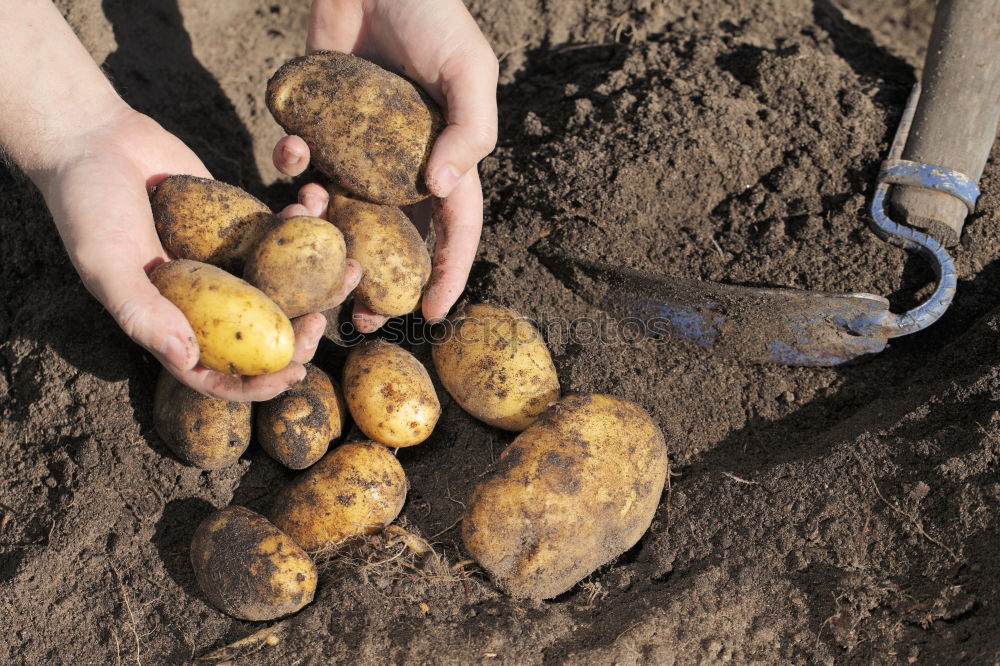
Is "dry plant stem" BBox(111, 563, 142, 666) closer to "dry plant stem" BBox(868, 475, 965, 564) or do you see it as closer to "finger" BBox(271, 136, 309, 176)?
"finger" BBox(271, 136, 309, 176)

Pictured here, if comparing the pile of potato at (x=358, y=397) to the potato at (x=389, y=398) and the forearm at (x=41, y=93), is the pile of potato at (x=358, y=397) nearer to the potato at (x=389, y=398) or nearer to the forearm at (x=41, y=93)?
the potato at (x=389, y=398)

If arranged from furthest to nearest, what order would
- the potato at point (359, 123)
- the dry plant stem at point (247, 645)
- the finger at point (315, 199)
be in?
the finger at point (315, 199) < the potato at point (359, 123) < the dry plant stem at point (247, 645)

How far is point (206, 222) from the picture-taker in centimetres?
231

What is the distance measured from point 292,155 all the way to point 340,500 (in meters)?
1.12

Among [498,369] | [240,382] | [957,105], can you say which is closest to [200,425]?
[240,382]

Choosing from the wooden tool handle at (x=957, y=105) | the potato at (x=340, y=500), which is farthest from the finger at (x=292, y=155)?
the wooden tool handle at (x=957, y=105)

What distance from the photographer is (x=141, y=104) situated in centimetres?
338

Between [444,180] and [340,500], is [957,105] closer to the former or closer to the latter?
[444,180]

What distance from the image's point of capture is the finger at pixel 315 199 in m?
2.59

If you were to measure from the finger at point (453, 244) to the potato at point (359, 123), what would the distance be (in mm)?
220

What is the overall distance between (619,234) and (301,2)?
228 centimetres

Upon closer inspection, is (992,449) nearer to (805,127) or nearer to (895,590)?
(895,590)

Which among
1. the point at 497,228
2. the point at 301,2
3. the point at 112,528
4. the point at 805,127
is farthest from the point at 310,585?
the point at 301,2

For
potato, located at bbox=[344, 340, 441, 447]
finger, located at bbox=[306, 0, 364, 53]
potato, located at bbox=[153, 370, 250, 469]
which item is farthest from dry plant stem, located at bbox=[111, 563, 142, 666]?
finger, located at bbox=[306, 0, 364, 53]
